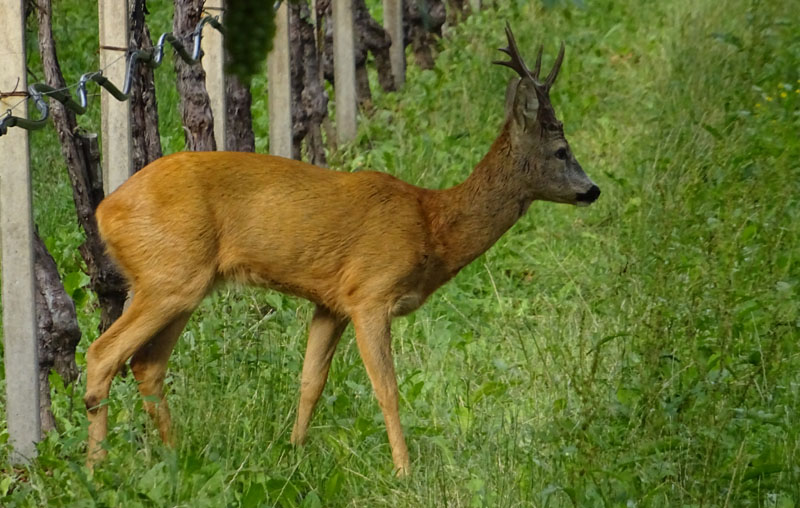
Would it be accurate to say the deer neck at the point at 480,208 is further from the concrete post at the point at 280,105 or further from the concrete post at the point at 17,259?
the concrete post at the point at 280,105

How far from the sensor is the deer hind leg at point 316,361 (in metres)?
5.52

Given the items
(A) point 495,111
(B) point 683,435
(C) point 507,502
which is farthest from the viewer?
(A) point 495,111

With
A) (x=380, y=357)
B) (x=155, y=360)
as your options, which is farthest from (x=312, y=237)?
(x=155, y=360)

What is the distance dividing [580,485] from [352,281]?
157cm

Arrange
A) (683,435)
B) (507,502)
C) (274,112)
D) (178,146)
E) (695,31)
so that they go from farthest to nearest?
(695,31) < (178,146) < (274,112) < (683,435) < (507,502)

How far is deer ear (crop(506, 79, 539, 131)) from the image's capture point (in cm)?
589

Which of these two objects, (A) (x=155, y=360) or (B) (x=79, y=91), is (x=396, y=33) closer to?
(A) (x=155, y=360)

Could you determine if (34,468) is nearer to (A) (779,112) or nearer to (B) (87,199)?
(B) (87,199)

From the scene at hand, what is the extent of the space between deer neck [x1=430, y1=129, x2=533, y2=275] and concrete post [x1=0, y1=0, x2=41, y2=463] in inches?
72.6

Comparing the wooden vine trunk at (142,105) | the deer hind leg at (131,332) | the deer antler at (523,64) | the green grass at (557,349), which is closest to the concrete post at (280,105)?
the green grass at (557,349)

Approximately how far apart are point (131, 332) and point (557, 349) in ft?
6.00

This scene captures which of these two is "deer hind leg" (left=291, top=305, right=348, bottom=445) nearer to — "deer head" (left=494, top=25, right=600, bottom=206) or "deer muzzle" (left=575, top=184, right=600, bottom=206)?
→ "deer head" (left=494, top=25, right=600, bottom=206)

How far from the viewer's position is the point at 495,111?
10.2 meters

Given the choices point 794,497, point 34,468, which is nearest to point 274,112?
point 34,468
